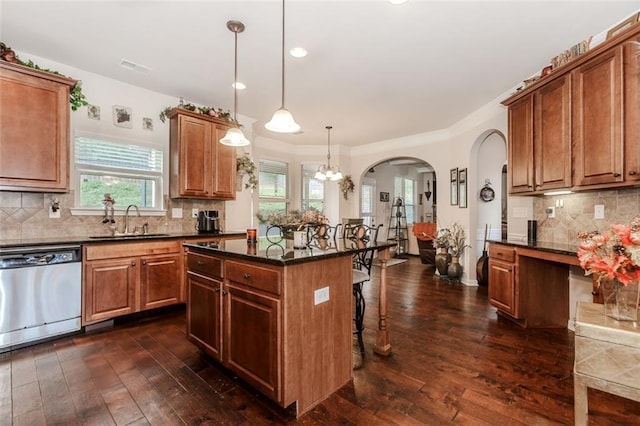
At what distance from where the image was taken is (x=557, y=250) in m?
2.61

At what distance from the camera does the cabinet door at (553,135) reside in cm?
267

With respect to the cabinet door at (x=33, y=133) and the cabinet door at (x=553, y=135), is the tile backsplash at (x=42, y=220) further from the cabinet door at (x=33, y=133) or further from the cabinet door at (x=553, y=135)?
the cabinet door at (x=553, y=135)

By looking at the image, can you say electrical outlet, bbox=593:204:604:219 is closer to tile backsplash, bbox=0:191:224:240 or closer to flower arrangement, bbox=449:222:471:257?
flower arrangement, bbox=449:222:471:257

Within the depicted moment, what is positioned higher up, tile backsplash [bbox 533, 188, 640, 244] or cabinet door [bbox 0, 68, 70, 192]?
cabinet door [bbox 0, 68, 70, 192]

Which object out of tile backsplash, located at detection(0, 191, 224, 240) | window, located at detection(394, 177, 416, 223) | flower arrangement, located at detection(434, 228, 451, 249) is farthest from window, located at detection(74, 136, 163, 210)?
window, located at detection(394, 177, 416, 223)

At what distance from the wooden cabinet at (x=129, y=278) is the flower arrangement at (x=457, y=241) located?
14.1 ft

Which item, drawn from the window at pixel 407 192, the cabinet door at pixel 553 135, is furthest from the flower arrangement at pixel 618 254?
the window at pixel 407 192

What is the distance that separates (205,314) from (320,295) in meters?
1.02

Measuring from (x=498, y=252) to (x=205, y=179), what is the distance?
377cm

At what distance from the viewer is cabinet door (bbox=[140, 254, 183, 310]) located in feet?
10.7

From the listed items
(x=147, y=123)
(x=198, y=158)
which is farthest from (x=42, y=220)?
(x=198, y=158)

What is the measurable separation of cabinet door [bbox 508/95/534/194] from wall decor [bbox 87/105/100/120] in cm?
482

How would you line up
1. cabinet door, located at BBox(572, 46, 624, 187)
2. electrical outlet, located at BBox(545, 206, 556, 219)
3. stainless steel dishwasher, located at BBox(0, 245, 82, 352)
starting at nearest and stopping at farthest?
cabinet door, located at BBox(572, 46, 624, 187)
stainless steel dishwasher, located at BBox(0, 245, 82, 352)
electrical outlet, located at BBox(545, 206, 556, 219)

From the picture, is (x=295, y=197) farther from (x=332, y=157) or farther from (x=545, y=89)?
(x=545, y=89)
